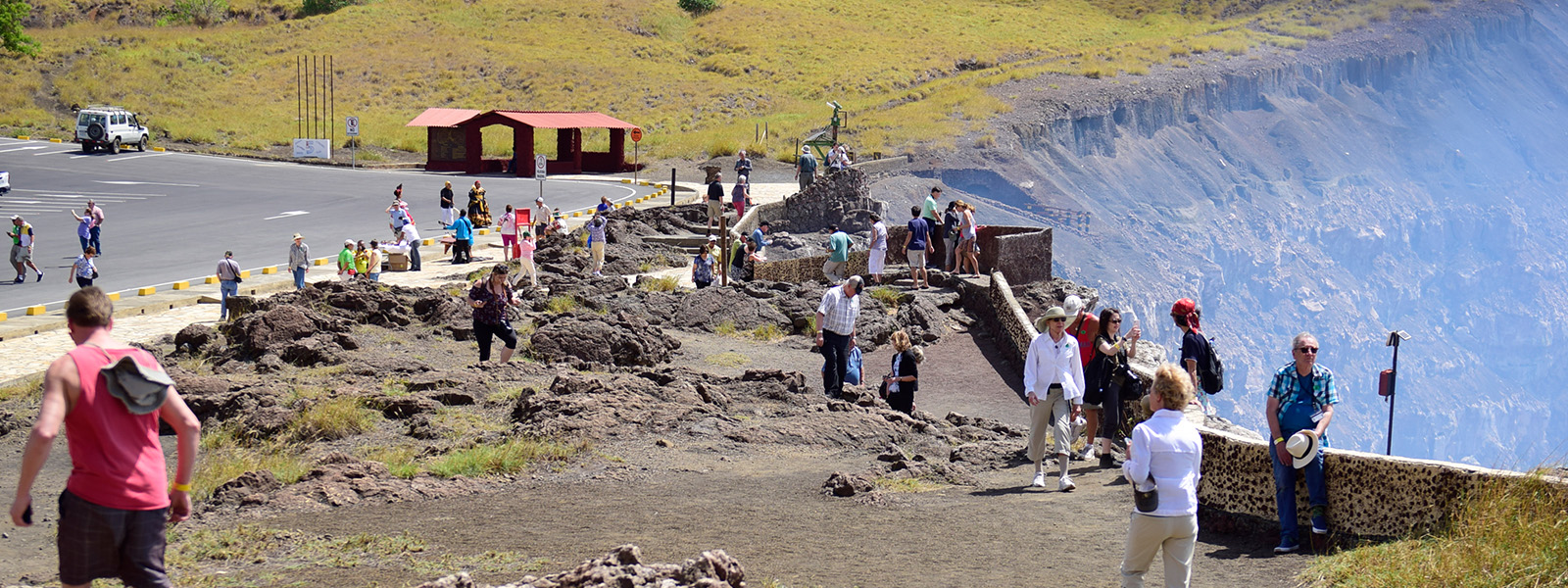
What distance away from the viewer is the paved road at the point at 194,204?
89.1 feet

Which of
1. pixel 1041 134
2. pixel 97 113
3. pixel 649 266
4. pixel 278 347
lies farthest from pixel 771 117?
pixel 278 347

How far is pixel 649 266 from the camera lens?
91.3 feet

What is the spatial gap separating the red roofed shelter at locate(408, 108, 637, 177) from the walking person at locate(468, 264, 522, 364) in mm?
35385

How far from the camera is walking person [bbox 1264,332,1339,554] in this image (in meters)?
7.23

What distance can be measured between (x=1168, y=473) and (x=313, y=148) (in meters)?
53.9

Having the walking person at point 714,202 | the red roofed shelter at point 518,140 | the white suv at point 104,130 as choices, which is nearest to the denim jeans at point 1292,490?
the walking person at point 714,202

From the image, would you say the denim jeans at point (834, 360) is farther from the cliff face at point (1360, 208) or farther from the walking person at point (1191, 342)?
the cliff face at point (1360, 208)

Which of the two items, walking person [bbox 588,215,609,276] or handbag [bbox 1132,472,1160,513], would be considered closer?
handbag [bbox 1132,472,1160,513]

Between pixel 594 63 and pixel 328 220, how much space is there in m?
45.0


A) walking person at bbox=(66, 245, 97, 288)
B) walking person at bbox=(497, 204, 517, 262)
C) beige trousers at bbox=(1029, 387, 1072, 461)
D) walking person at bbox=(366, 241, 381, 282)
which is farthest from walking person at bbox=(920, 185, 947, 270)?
beige trousers at bbox=(1029, 387, 1072, 461)

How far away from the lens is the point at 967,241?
75.9ft

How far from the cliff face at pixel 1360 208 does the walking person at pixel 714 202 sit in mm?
26946

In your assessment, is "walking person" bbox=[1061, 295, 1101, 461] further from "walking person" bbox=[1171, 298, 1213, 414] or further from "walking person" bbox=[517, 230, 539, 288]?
"walking person" bbox=[517, 230, 539, 288]

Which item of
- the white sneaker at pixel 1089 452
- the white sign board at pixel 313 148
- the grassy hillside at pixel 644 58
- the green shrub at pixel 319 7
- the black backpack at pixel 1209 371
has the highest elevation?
the green shrub at pixel 319 7
